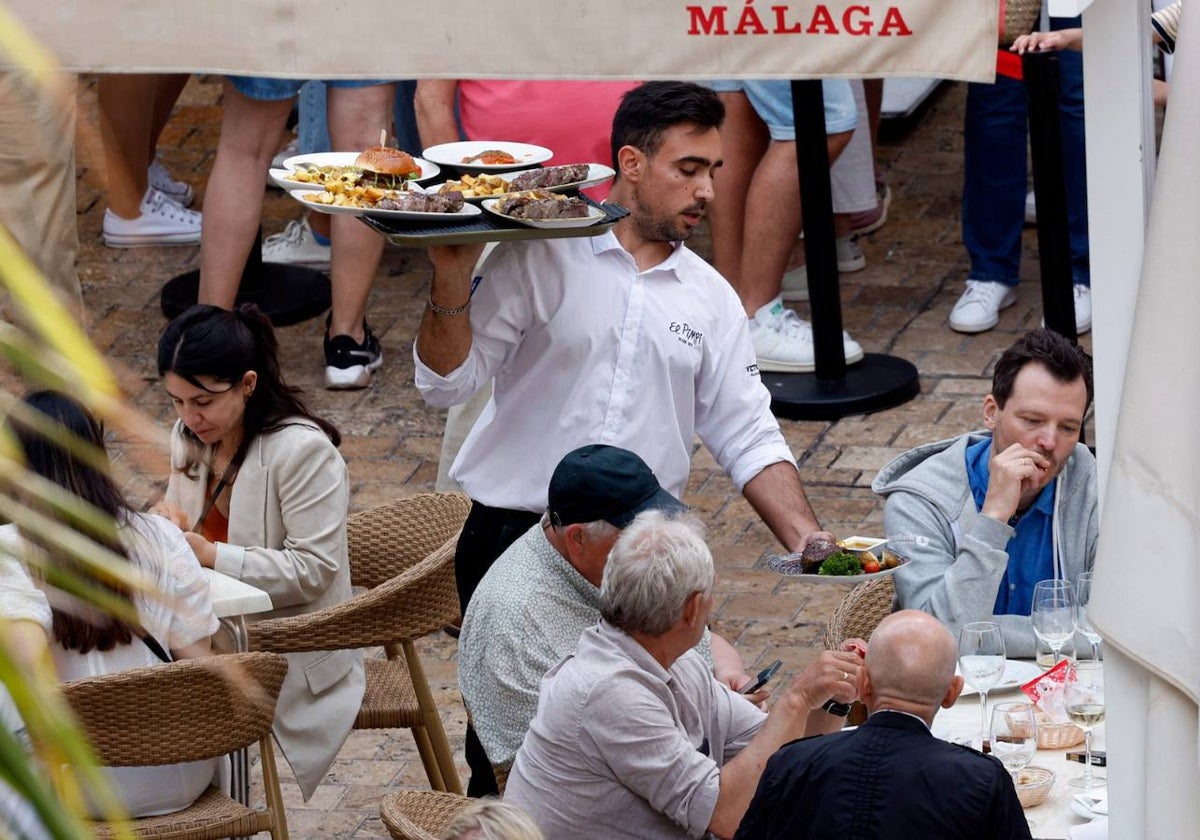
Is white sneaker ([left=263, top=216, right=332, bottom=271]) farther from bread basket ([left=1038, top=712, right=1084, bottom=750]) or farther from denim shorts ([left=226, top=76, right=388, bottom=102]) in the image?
bread basket ([left=1038, top=712, right=1084, bottom=750])

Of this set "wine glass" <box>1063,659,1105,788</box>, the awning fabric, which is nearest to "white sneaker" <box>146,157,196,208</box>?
the awning fabric

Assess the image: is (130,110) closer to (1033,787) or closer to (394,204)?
(394,204)

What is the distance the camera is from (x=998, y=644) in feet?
12.5

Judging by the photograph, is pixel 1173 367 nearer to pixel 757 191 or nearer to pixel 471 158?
pixel 471 158

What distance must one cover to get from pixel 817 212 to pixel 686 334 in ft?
9.10

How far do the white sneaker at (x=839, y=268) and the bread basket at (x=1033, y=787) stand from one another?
16.5 feet

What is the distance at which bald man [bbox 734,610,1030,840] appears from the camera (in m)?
2.99

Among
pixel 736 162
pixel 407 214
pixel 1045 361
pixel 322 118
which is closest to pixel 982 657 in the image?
pixel 1045 361

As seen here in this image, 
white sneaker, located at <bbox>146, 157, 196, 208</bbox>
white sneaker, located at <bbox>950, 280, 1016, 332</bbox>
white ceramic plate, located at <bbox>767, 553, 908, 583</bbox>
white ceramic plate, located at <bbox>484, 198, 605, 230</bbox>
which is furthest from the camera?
white sneaker, located at <bbox>146, 157, 196, 208</bbox>

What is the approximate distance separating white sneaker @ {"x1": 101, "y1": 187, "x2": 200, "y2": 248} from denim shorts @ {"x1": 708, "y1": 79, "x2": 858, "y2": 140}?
10.2 feet

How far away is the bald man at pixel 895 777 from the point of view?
299 centimetres

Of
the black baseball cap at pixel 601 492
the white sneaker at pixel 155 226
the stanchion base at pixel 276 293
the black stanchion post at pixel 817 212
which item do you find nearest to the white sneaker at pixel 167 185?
the white sneaker at pixel 155 226

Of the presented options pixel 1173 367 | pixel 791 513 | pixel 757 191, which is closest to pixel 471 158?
pixel 791 513

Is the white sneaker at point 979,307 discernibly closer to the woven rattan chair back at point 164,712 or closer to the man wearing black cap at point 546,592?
the man wearing black cap at point 546,592
